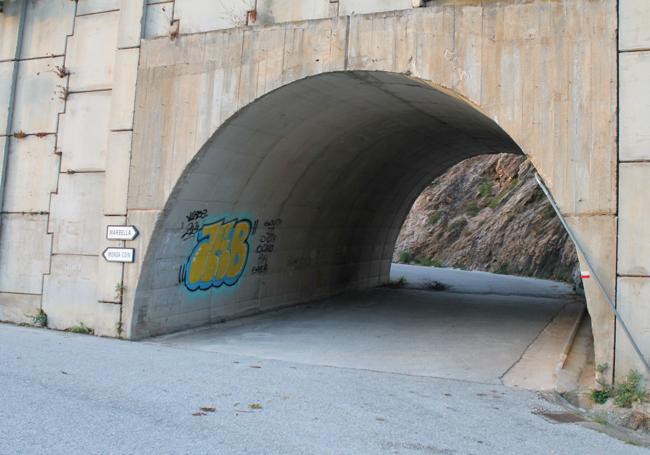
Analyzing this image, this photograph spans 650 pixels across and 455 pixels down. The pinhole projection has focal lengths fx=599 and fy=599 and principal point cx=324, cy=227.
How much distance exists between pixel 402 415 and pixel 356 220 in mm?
8709

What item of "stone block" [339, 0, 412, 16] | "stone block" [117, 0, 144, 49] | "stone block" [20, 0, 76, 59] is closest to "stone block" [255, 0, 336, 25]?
"stone block" [339, 0, 412, 16]

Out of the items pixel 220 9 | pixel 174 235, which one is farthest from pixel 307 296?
pixel 220 9

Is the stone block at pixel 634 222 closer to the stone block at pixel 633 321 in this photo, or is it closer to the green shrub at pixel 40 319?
the stone block at pixel 633 321

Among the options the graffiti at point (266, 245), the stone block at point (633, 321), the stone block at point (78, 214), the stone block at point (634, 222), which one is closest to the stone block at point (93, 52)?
the stone block at point (78, 214)

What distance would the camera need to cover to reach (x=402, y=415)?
16.8 ft

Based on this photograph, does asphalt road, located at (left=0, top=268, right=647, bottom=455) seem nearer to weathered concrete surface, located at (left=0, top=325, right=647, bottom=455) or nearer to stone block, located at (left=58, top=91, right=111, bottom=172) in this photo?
weathered concrete surface, located at (left=0, top=325, right=647, bottom=455)

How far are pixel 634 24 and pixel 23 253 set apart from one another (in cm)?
903

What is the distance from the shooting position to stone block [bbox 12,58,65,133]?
9586 millimetres

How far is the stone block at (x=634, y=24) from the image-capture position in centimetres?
609

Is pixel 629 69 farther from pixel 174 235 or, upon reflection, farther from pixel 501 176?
pixel 501 176

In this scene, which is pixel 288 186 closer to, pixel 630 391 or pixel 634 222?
pixel 634 222

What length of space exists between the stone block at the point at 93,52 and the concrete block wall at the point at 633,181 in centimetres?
712

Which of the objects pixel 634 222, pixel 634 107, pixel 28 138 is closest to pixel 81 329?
pixel 28 138

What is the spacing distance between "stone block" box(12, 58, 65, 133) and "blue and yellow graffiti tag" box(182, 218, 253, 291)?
3.05m
